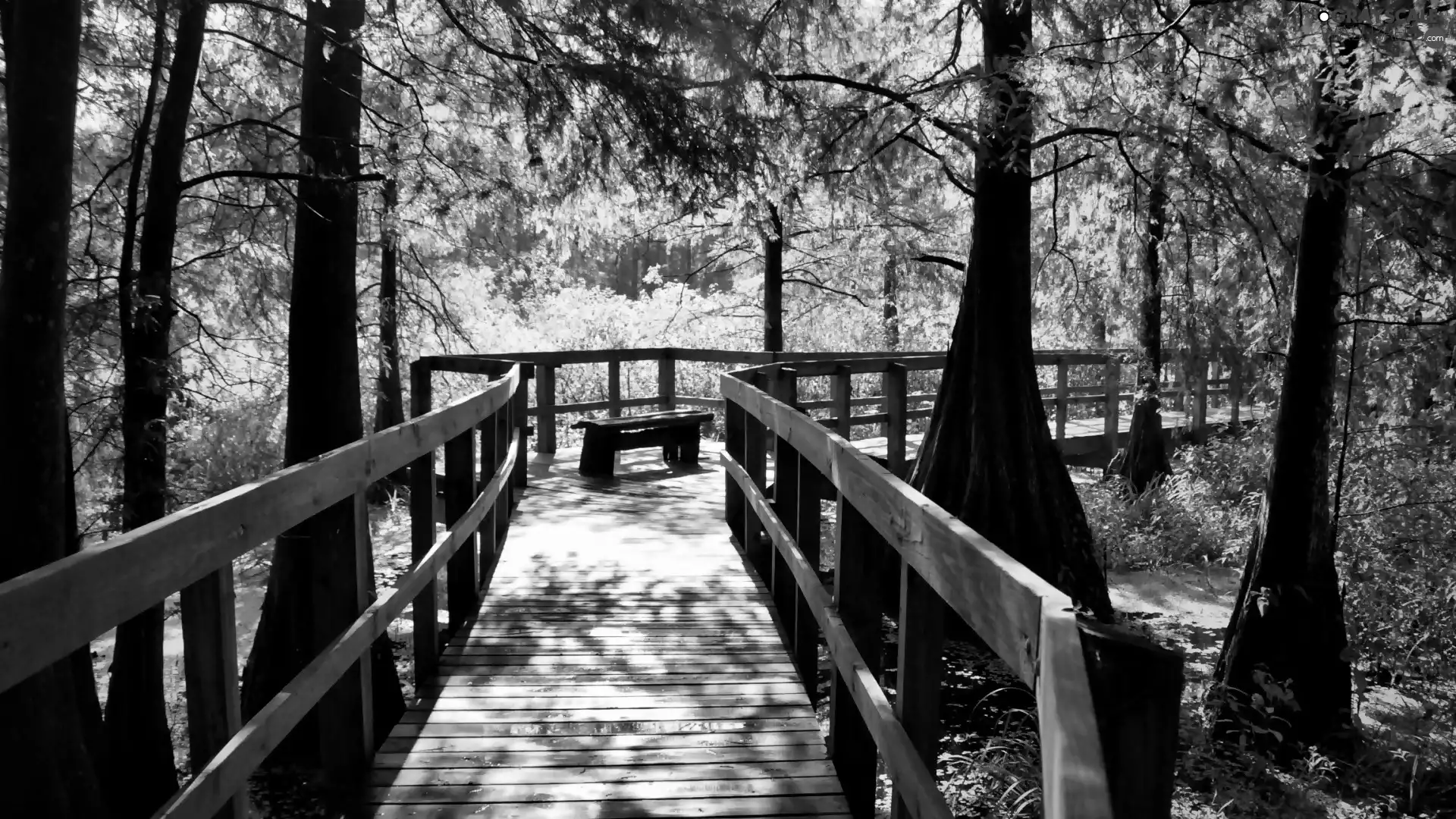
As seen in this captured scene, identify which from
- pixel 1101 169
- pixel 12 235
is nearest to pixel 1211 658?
pixel 1101 169

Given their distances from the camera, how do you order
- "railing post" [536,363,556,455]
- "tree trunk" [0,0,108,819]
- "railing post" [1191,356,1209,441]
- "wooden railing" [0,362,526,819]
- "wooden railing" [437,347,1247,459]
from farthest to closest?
"railing post" [1191,356,1209,441], "railing post" [536,363,556,455], "wooden railing" [437,347,1247,459], "tree trunk" [0,0,108,819], "wooden railing" [0,362,526,819]

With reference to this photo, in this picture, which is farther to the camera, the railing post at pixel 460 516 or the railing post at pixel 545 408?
the railing post at pixel 545 408

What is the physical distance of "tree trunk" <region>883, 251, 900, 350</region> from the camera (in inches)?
737

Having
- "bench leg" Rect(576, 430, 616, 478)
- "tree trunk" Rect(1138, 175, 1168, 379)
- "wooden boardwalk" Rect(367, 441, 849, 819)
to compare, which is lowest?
"wooden boardwalk" Rect(367, 441, 849, 819)

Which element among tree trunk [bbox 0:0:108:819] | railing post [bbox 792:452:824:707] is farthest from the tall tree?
railing post [bbox 792:452:824:707]

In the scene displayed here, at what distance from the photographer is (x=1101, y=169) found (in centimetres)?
1132

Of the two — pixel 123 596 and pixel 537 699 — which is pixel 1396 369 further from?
pixel 123 596

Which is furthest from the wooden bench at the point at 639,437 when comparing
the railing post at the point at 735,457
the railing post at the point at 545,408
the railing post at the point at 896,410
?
the railing post at the point at 735,457

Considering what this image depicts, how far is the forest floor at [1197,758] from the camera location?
252 inches

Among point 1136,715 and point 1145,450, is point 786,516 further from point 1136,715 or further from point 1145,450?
point 1145,450

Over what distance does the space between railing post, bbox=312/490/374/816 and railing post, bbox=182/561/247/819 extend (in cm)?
106

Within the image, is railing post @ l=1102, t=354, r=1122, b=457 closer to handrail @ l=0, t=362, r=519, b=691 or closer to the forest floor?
the forest floor

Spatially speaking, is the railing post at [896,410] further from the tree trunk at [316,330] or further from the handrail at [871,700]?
the handrail at [871,700]

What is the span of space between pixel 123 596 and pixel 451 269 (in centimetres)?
1968
